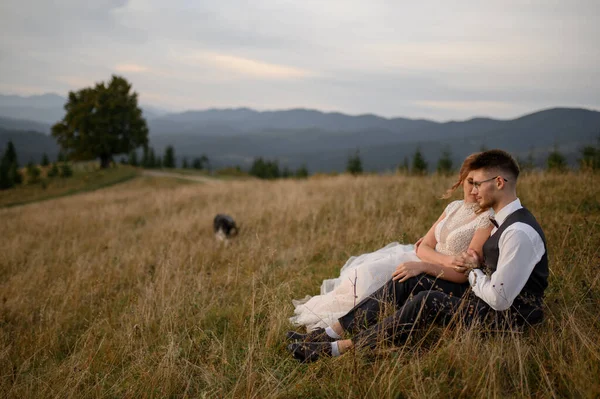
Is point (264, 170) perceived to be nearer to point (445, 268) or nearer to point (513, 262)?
point (445, 268)

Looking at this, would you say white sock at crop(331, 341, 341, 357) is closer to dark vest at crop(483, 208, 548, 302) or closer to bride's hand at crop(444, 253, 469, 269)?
bride's hand at crop(444, 253, 469, 269)

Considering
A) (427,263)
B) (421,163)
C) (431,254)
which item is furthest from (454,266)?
(421,163)

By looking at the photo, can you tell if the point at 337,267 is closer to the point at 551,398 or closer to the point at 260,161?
the point at 551,398

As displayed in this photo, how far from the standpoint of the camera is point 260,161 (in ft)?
304

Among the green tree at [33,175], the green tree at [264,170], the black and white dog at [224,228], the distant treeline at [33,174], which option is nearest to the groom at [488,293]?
the black and white dog at [224,228]

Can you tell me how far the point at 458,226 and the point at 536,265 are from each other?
3.02 feet

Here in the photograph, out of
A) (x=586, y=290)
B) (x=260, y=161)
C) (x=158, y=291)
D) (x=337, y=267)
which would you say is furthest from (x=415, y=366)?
(x=260, y=161)

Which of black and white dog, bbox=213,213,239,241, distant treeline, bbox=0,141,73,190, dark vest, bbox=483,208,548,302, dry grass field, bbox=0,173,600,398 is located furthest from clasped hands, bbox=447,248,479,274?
distant treeline, bbox=0,141,73,190

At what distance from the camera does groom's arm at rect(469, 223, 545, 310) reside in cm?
280

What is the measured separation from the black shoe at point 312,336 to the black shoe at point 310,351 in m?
0.07

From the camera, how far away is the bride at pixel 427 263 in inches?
134

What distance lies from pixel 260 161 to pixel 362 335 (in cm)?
9078

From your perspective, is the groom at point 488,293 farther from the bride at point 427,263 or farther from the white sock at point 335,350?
the bride at point 427,263

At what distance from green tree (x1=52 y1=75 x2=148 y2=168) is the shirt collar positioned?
4426 centimetres
